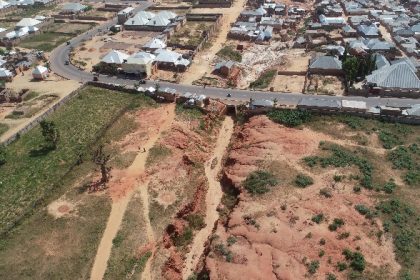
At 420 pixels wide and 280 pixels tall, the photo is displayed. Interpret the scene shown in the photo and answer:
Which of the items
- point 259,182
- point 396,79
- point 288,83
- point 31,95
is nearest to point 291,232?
point 259,182

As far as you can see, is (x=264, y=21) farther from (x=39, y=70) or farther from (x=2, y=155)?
(x=2, y=155)

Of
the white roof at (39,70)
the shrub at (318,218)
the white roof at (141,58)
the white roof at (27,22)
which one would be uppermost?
the white roof at (141,58)

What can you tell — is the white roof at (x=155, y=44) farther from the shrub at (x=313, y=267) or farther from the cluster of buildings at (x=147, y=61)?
the shrub at (x=313, y=267)

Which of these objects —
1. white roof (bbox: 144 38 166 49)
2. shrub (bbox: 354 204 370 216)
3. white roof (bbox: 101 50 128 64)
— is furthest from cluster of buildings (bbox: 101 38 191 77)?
shrub (bbox: 354 204 370 216)

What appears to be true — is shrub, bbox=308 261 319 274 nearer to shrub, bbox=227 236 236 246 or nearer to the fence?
shrub, bbox=227 236 236 246

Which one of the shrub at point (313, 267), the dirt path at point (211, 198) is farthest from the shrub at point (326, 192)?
the dirt path at point (211, 198)

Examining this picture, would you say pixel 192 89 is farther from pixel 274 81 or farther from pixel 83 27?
pixel 83 27
